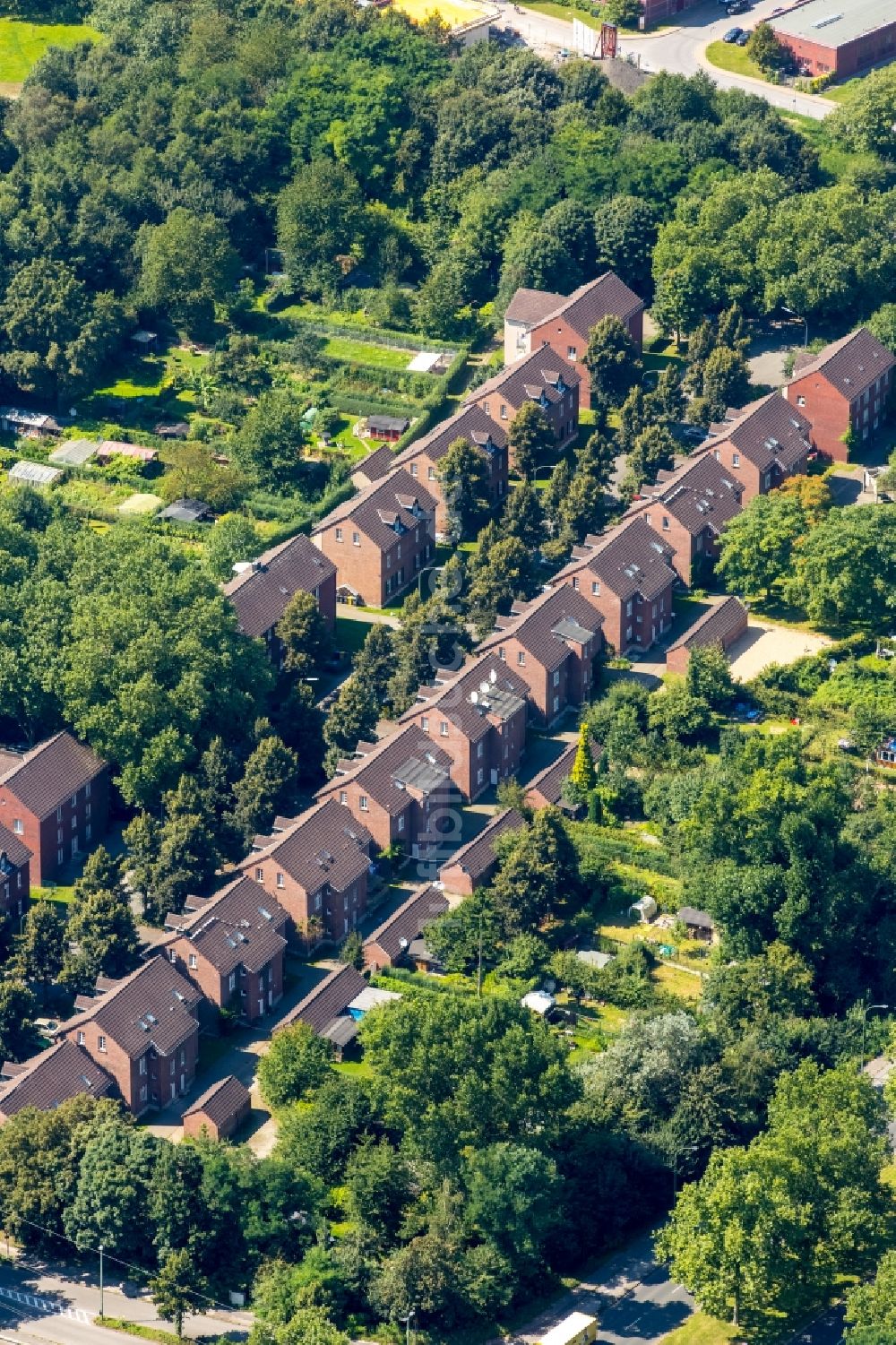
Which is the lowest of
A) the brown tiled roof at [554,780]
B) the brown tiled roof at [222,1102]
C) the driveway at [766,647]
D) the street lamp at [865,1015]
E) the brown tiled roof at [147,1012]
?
the street lamp at [865,1015]

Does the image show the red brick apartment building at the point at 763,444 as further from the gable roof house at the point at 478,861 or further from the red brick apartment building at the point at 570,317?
the gable roof house at the point at 478,861

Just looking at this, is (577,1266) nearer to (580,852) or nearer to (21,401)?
(580,852)

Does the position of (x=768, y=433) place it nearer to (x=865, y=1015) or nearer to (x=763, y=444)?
(x=763, y=444)

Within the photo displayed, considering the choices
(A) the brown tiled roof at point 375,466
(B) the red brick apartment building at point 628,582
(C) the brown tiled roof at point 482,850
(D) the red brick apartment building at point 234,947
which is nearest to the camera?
(D) the red brick apartment building at point 234,947

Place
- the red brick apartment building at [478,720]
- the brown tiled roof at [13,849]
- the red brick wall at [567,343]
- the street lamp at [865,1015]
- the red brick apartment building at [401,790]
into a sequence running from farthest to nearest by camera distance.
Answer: the red brick wall at [567,343]
the red brick apartment building at [478,720]
the red brick apartment building at [401,790]
the brown tiled roof at [13,849]
the street lamp at [865,1015]

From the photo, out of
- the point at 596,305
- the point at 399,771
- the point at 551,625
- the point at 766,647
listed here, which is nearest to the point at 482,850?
the point at 399,771

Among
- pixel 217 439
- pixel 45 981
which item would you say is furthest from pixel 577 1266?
pixel 217 439

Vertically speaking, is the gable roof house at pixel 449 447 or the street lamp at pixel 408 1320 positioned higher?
the gable roof house at pixel 449 447

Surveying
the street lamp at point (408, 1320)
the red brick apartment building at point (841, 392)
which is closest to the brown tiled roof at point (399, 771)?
the street lamp at point (408, 1320)
